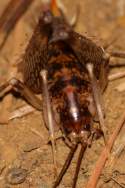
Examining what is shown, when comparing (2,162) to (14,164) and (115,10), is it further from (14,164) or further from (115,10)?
(115,10)

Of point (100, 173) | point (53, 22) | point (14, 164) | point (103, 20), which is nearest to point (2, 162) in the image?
point (14, 164)

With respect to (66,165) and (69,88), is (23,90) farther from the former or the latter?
(66,165)

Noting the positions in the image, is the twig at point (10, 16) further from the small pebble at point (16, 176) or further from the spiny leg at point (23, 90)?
the small pebble at point (16, 176)

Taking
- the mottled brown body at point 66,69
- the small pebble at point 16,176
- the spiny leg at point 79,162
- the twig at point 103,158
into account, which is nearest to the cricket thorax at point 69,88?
the mottled brown body at point 66,69

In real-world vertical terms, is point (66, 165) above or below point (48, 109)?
below

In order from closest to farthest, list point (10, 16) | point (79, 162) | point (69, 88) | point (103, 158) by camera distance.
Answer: point (79, 162), point (103, 158), point (69, 88), point (10, 16)

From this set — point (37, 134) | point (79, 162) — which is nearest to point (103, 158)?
point (79, 162)
